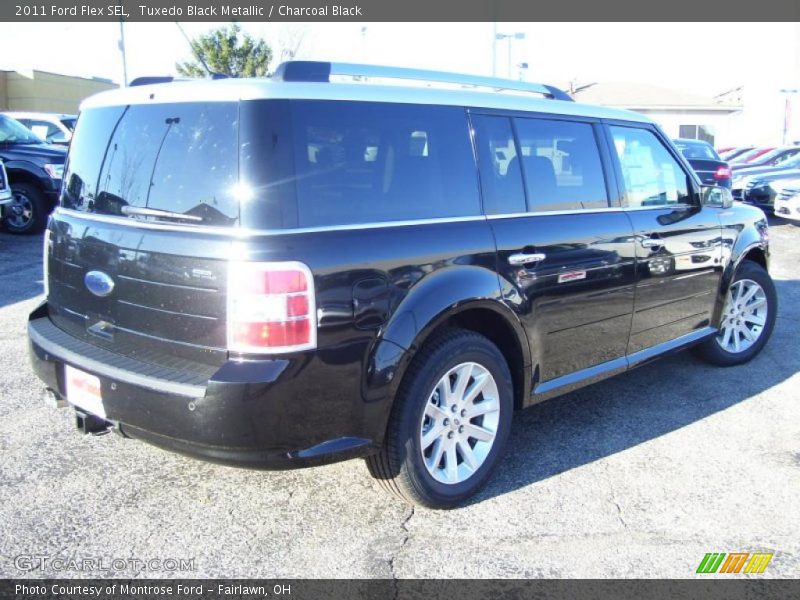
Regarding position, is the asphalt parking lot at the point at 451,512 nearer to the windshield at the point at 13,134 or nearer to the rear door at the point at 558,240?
the rear door at the point at 558,240

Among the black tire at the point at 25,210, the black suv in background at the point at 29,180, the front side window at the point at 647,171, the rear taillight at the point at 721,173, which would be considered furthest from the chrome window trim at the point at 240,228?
the rear taillight at the point at 721,173

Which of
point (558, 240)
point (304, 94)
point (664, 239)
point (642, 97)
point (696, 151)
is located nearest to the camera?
point (304, 94)

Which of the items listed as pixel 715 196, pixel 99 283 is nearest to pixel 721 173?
pixel 715 196

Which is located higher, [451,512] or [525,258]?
[525,258]

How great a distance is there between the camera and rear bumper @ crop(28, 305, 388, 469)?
2520 millimetres

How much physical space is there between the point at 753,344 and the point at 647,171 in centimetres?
192

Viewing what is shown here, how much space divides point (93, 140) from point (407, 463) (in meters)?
2.08

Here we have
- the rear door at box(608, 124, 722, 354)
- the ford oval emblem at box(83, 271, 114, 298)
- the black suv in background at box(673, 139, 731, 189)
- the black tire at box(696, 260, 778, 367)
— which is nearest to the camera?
the ford oval emblem at box(83, 271, 114, 298)

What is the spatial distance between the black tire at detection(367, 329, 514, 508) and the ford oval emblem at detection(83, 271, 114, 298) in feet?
4.33

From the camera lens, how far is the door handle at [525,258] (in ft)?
10.9

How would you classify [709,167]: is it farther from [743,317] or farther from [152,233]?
[152,233]

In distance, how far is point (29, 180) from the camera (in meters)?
10.5

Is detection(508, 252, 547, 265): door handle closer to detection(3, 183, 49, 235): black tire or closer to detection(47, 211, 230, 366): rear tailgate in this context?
detection(47, 211, 230, 366): rear tailgate

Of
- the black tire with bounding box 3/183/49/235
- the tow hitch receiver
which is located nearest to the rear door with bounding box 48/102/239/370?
the tow hitch receiver
